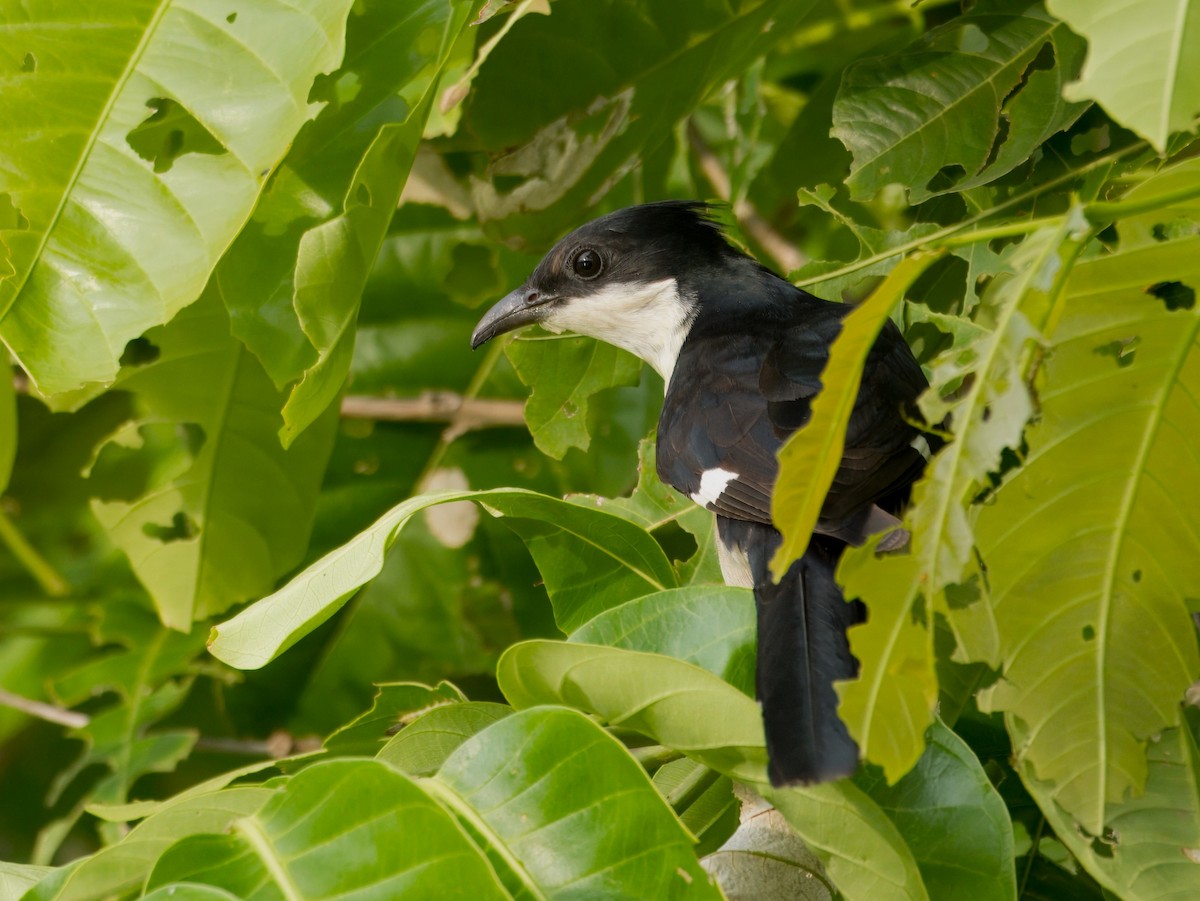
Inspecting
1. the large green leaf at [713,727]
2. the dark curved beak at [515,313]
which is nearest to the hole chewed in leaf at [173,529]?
the dark curved beak at [515,313]

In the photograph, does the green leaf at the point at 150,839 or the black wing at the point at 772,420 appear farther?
the black wing at the point at 772,420

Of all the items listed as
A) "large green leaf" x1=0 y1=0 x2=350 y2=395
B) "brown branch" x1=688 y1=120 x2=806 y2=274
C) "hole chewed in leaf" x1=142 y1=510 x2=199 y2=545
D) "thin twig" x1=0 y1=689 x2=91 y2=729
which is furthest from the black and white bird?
"thin twig" x1=0 y1=689 x2=91 y2=729

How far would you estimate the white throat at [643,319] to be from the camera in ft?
8.61

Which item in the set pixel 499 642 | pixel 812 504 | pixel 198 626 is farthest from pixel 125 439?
pixel 812 504

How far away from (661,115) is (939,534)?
1422 mm

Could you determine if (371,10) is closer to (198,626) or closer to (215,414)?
(215,414)

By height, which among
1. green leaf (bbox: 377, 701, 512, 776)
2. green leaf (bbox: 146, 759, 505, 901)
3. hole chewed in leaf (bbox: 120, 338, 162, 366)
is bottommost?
green leaf (bbox: 377, 701, 512, 776)

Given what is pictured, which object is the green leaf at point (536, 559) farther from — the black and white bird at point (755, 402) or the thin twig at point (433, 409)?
the thin twig at point (433, 409)

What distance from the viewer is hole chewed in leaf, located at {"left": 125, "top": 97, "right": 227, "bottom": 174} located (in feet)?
5.14

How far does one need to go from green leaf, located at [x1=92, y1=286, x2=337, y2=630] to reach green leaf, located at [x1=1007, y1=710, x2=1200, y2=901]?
5.03 feet

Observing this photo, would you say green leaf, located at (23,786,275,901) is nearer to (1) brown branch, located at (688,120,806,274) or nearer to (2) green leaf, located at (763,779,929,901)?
(2) green leaf, located at (763,779,929,901)

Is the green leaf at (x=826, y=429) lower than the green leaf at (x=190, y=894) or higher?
higher

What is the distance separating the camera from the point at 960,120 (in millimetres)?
1846

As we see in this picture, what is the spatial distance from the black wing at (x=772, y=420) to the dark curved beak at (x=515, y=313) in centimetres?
42
